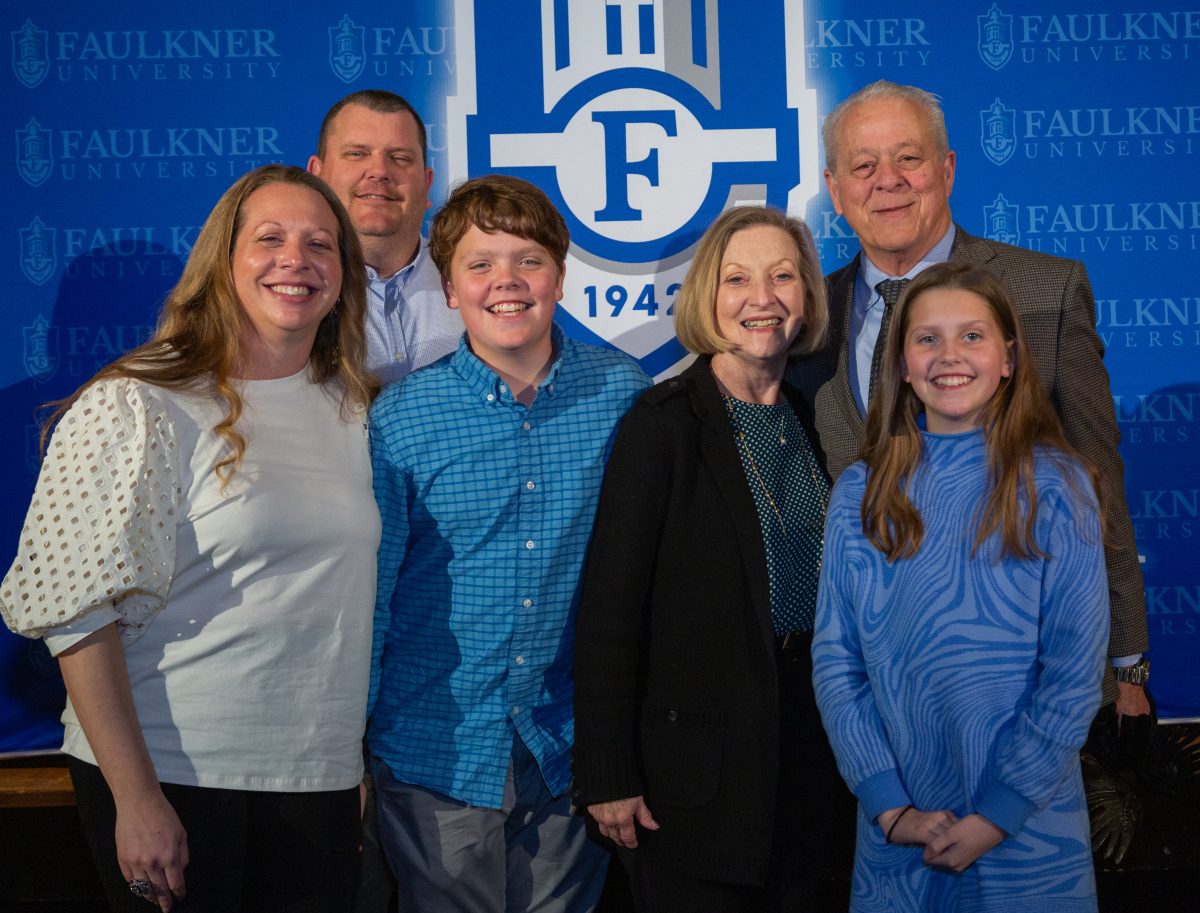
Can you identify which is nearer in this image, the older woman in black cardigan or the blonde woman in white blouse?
the blonde woman in white blouse

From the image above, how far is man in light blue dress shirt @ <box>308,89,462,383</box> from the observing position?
101 inches

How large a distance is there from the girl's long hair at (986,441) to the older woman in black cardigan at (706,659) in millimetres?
210

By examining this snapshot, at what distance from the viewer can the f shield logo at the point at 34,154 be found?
2.94 m

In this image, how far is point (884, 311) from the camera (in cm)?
222

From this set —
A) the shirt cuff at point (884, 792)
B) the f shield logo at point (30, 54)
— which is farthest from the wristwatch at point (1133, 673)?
the f shield logo at point (30, 54)

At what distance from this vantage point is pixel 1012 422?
64.9 inches

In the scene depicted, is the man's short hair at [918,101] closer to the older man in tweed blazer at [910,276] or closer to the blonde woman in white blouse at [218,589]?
the older man in tweed blazer at [910,276]

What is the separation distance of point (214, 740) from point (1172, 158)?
2.83 metres

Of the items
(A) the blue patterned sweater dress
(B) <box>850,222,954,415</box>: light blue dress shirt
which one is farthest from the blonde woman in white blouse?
(B) <box>850,222,954,415</box>: light blue dress shirt

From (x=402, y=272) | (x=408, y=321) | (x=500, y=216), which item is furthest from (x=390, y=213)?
(x=500, y=216)

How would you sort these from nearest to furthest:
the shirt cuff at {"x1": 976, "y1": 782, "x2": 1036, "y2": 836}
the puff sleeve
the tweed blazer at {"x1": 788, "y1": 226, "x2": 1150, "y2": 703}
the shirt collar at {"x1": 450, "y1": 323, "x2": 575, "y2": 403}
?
the puff sleeve → the shirt cuff at {"x1": 976, "y1": 782, "x2": 1036, "y2": 836} → the shirt collar at {"x1": 450, "y1": 323, "x2": 575, "y2": 403} → the tweed blazer at {"x1": 788, "y1": 226, "x2": 1150, "y2": 703}

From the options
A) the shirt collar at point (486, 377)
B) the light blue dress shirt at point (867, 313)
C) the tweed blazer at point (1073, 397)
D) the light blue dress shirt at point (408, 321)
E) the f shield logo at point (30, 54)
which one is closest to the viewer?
the shirt collar at point (486, 377)

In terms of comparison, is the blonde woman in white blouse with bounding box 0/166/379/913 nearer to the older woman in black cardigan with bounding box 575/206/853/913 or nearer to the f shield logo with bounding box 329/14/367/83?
the older woman in black cardigan with bounding box 575/206/853/913

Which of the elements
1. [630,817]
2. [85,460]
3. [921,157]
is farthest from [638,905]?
[921,157]
